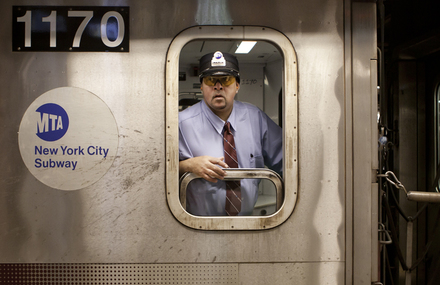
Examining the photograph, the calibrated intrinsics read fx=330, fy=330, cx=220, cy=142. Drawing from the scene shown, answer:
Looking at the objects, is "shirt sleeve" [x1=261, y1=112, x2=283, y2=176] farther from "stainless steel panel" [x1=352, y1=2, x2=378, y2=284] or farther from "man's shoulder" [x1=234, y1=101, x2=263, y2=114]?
"stainless steel panel" [x1=352, y1=2, x2=378, y2=284]

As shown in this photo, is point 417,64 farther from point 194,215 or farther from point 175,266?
point 175,266

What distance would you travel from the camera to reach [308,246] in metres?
1.94

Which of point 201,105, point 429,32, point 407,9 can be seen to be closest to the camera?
point 201,105

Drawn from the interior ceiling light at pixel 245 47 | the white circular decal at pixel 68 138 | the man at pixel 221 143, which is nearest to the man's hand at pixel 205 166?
the man at pixel 221 143

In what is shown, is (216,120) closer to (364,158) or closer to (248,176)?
(248,176)

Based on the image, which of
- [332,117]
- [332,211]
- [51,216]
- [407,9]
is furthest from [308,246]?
[407,9]

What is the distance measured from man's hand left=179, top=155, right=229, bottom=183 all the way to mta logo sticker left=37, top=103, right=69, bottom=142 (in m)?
0.71

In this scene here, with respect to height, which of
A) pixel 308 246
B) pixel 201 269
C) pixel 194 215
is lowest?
pixel 201 269

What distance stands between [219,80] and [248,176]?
0.64m

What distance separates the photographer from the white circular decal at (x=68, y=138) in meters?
1.91

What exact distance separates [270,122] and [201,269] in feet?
3.35

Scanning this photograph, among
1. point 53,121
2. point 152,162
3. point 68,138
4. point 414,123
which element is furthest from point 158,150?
point 414,123

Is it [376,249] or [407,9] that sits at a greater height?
[407,9]

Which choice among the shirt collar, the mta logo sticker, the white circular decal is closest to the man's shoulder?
the shirt collar
